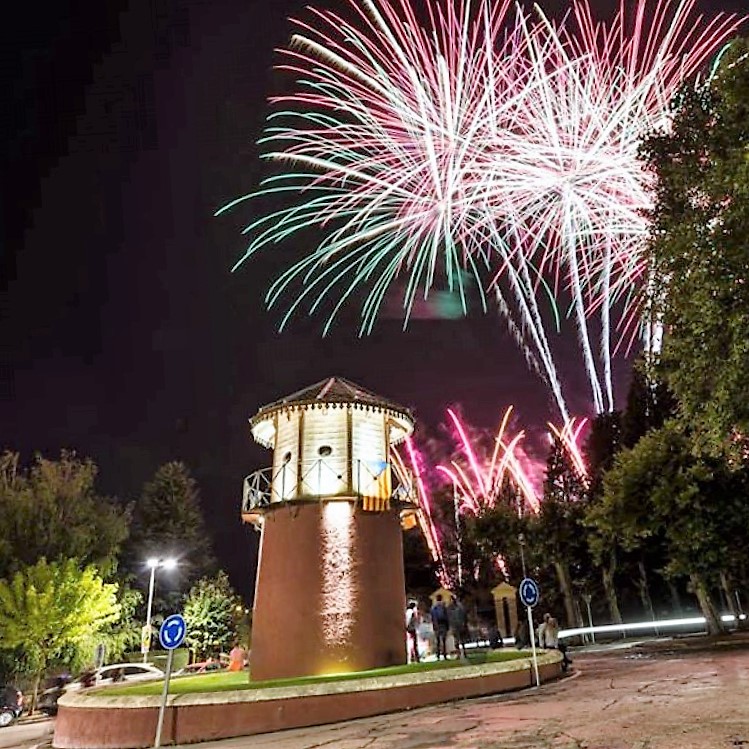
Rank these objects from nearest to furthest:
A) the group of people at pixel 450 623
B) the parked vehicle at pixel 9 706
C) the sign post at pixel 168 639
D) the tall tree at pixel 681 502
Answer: the sign post at pixel 168 639, the group of people at pixel 450 623, the tall tree at pixel 681 502, the parked vehicle at pixel 9 706

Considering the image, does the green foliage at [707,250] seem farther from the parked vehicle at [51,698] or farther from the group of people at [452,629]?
the parked vehicle at [51,698]

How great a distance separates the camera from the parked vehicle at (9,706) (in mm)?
27172

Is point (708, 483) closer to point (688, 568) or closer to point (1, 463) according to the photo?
point (688, 568)

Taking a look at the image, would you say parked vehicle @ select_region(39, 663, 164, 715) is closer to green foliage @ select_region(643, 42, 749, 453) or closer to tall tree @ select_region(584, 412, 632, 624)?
green foliage @ select_region(643, 42, 749, 453)

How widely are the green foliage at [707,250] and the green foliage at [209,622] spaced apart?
3884cm

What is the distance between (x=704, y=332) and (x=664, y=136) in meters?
4.98

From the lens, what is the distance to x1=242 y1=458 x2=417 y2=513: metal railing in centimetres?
2198

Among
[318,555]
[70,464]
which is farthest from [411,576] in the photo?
[318,555]

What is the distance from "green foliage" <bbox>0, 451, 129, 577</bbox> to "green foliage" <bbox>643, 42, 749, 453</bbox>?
33.1 metres

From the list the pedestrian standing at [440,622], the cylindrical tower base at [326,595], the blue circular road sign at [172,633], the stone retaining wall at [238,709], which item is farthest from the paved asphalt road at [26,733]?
the pedestrian standing at [440,622]

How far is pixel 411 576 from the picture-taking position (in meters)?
62.0

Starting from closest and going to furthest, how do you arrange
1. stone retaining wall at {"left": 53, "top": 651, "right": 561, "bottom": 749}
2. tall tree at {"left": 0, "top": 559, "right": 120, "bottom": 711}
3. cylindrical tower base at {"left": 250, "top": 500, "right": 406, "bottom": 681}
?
stone retaining wall at {"left": 53, "top": 651, "right": 561, "bottom": 749}, cylindrical tower base at {"left": 250, "top": 500, "right": 406, "bottom": 681}, tall tree at {"left": 0, "top": 559, "right": 120, "bottom": 711}

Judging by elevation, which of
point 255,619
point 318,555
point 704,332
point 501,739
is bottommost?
point 501,739

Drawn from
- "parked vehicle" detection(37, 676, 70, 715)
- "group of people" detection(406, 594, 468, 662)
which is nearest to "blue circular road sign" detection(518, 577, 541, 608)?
"group of people" detection(406, 594, 468, 662)
